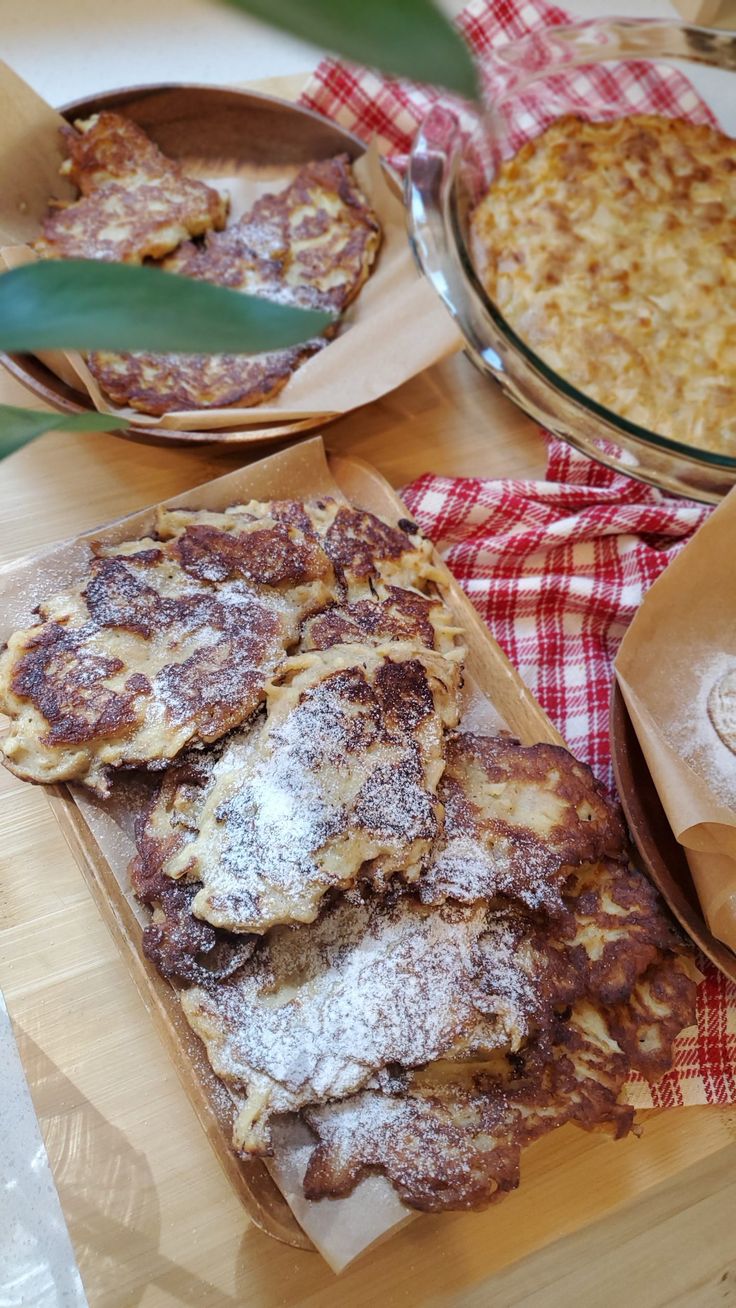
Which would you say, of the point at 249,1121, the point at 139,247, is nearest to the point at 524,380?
the point at 139,247

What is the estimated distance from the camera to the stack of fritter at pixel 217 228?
177 centimetres

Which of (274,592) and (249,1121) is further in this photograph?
(274,592)

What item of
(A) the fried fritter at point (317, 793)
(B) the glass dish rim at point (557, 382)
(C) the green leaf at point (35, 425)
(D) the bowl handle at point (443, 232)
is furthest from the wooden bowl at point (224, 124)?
(C) the green leaf at point (35, 425)

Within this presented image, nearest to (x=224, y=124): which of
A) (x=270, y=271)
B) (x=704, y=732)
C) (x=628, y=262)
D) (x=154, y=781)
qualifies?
(x=270, y=271)

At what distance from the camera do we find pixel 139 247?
69.5 inches

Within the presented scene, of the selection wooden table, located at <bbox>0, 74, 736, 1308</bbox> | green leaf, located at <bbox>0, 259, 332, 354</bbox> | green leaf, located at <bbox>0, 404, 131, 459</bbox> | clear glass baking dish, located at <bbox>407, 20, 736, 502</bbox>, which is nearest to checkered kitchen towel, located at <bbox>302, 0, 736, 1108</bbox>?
clear glass baking dish, located at <bbox>407, 20, 736, 502</bbox>

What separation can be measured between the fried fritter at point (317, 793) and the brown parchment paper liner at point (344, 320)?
Result: 0.52 metres

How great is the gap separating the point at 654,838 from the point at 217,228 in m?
1.41

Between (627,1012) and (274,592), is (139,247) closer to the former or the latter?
(274,592)

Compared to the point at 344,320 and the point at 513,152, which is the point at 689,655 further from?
the point at 513,152

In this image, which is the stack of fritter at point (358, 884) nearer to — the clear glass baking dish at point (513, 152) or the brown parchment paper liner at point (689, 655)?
the brown parchment paper liner at point (689, 655)

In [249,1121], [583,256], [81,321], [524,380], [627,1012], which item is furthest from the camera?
[583,256]

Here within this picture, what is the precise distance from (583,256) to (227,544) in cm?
92

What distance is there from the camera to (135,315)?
0.49 m
